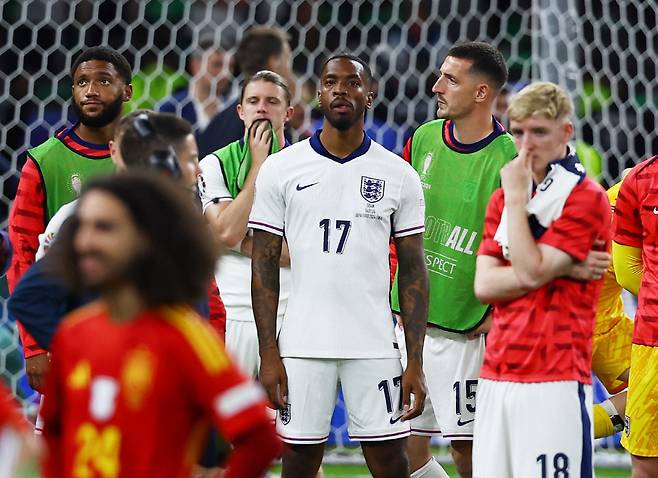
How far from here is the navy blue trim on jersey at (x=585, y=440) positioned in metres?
3.62

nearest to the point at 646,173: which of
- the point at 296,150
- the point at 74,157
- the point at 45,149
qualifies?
the point at 296,150

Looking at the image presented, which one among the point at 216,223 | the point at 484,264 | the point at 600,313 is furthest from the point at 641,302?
the point at 216,223

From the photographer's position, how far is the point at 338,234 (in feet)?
14.4

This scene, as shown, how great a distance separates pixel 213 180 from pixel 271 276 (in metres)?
0.80

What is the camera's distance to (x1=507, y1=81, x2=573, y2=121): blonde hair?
366cm

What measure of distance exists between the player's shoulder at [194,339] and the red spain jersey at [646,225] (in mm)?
2711

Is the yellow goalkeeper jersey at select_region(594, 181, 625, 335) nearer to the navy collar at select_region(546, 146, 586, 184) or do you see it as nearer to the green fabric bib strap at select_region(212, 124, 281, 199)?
the green fabric bib strap at select_region(212, 124, 281, 199)

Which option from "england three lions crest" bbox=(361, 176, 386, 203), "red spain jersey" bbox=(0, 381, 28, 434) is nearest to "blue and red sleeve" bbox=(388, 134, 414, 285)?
"england three lions crest" bbox=(361, 176, 386, 203)

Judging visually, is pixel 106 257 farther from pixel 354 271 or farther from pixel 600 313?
pixel 600 313

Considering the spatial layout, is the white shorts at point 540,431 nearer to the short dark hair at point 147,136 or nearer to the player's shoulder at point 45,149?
the short dark hair at point 147,136

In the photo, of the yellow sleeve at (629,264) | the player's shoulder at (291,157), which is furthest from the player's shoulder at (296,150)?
the yellow sleeve at (629,264)

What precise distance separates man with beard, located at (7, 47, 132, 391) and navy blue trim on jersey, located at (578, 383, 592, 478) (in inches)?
75.6

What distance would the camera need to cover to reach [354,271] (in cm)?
437

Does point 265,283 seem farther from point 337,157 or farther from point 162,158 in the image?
point 162,158
